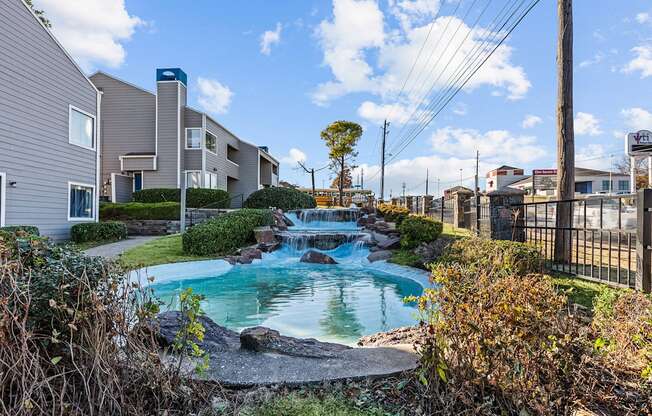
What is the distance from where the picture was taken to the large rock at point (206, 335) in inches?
115

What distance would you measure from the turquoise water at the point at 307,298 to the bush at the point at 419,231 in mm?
1596

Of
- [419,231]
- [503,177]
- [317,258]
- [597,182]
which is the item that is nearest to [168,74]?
[317,258]

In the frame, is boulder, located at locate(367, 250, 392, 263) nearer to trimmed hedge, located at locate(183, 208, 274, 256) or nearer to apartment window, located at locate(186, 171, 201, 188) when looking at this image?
trimmed hedge, located at locate(183, 208, 274, 256)

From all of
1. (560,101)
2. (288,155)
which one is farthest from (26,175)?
(288,155)

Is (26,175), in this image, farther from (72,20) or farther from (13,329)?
(13,329)

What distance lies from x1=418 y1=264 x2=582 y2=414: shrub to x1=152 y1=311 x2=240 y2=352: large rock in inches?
76.9

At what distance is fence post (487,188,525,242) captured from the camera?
24.6 ft

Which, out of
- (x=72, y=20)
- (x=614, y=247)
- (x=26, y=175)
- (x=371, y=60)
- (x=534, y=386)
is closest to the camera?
(x=534, y=386)

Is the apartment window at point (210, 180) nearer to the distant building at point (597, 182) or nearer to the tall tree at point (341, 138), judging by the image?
the tall tree at point (341, 138)

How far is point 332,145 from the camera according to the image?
98.5ft

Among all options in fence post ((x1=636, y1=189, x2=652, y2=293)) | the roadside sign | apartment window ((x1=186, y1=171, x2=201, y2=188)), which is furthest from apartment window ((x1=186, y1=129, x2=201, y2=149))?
the roadside sign

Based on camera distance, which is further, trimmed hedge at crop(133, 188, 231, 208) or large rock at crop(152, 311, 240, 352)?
trimmed hedge at crop(133, 188, 231, 208)

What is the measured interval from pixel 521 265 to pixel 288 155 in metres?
34.7

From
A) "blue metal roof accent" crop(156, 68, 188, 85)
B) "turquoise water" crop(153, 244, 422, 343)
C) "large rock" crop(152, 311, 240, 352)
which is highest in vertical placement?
"blue metal roof accent" crop(156, 68, 188, 85)
